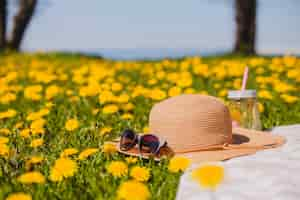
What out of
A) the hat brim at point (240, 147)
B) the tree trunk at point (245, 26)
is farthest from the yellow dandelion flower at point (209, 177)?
the tree trunk at point (245, 26)

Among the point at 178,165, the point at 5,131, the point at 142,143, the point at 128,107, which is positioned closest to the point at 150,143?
the point at 142,143

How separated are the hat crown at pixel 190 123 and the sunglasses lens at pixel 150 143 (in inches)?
7.4

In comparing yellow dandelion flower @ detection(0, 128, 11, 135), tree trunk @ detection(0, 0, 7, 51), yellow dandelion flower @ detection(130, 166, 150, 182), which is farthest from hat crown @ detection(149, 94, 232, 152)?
tree trunk @ detection(0, 0, 7, 51)

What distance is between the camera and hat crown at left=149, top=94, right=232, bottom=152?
9.99ft

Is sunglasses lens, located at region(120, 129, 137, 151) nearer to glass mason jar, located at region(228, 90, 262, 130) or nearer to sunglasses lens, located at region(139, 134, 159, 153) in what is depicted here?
sunglasses lens, located at region(139, 134, 159, 153)

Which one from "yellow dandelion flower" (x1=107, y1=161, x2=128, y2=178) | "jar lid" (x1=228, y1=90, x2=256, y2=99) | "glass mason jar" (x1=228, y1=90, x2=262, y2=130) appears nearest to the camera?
"yellow dandelion flower" (x1=107, y1=161, x2=128, y2=178)

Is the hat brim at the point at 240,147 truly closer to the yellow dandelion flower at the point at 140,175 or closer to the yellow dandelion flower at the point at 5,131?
the yellow dandelion flower at the point at 140,175

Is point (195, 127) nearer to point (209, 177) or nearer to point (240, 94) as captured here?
point (240, 94)

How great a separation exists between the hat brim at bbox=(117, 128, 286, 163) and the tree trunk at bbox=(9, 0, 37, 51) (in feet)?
44.8

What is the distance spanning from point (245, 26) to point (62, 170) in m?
11.0

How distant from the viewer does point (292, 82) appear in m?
5.94

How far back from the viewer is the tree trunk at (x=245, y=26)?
508 inches

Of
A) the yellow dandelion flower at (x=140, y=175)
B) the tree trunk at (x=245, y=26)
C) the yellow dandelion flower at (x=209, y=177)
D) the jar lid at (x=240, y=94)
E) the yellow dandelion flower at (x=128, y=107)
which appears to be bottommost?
the yellow dandelion flower at (x=140, y=175)

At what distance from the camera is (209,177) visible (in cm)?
223
